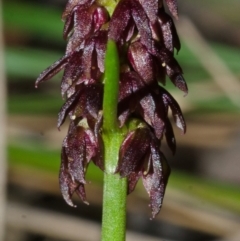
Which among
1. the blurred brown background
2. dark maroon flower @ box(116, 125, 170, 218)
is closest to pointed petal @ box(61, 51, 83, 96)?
dark maroon flower @ box(116, 125, 170, 218)

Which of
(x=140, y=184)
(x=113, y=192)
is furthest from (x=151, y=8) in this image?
(x=140, y=184)

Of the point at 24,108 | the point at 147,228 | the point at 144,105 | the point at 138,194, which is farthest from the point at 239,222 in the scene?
the point at 144,105

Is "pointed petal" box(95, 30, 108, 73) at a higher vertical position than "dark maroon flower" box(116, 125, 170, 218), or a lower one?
higher

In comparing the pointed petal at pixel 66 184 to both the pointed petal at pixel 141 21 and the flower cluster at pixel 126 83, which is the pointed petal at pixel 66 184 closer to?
the flower cluster at pixel 126 83

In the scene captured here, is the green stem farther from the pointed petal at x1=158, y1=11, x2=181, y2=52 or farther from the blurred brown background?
the blurred brown background

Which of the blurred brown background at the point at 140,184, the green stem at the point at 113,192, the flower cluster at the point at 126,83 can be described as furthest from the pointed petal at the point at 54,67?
the blurred brown background at the point at 140,184

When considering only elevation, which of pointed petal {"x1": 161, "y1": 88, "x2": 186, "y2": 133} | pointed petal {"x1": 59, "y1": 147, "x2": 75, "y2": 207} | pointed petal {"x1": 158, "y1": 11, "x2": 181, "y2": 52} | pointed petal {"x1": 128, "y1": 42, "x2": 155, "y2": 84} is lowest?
pointed petal {"x1": 59, "y1": 147, "x2": 75, "y2": 207}

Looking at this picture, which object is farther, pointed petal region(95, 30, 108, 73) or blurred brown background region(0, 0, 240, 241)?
blurred brown background region(0, 0, 240, 241)
